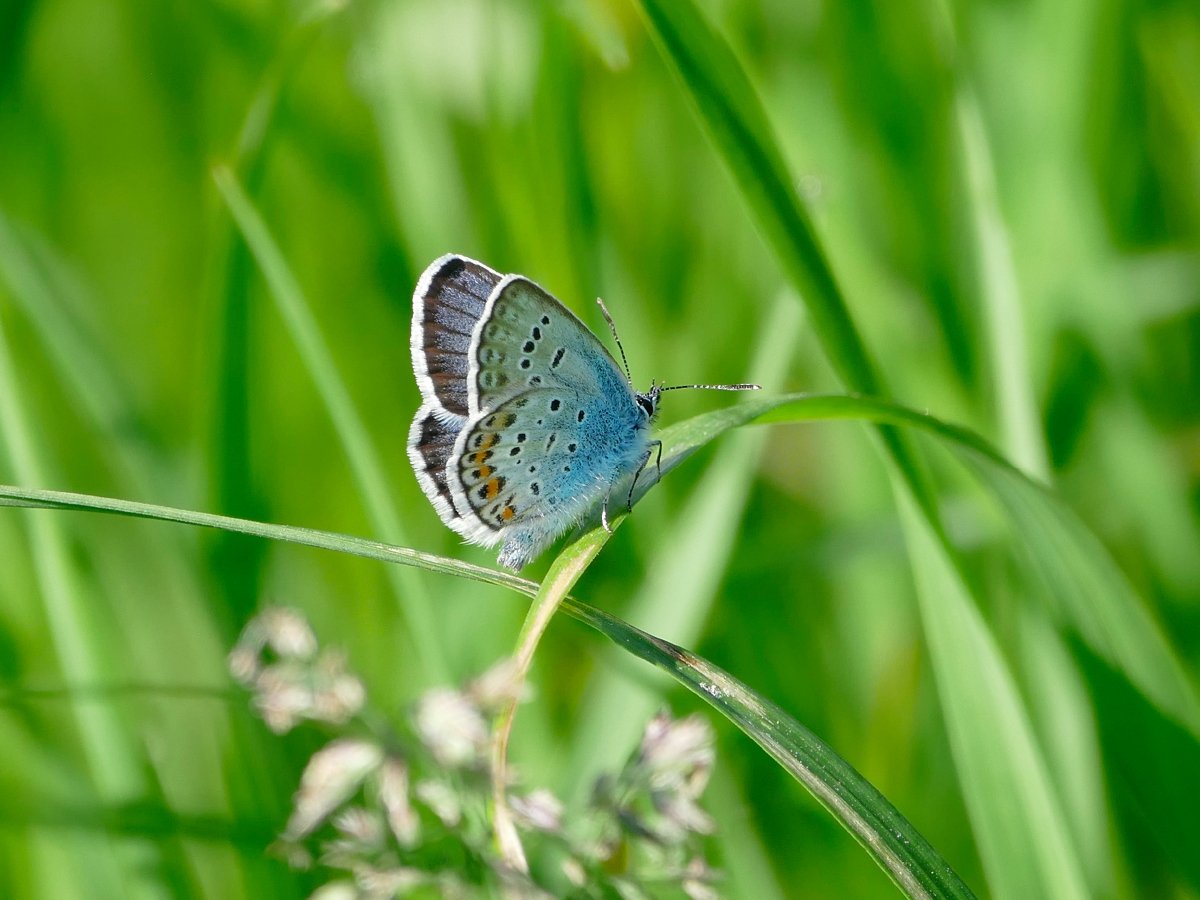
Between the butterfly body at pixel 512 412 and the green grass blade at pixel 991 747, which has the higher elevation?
the butterfly body at pixel 512 412

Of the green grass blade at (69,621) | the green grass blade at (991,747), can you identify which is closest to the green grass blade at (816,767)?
the green grass blade at (991,747)

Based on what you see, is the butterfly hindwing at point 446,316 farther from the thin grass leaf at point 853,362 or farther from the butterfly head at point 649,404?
the thin grass leaf at point 853,362

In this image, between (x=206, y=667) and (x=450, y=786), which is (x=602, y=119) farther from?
(x=450, y=786)

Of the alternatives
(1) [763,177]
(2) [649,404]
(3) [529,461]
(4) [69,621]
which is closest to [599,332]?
(2) [649,404]

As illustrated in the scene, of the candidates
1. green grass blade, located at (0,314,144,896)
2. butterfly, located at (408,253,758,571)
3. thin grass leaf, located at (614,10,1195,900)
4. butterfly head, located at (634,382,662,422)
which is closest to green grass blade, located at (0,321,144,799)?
green grass blade, located at (0,314,144,896)

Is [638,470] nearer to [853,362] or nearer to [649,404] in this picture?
[649,404]
